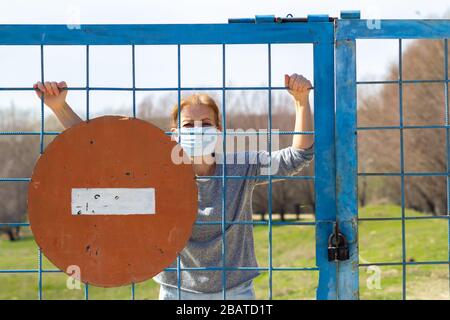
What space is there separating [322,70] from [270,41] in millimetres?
237

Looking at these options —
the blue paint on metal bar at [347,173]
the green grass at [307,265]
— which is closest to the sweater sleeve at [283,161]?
the blue paint on metal bar at [347,173]

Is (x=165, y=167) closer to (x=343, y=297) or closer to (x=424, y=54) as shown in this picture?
(x=343, y=297)

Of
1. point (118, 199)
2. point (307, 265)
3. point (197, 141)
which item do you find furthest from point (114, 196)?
point (307, 265)

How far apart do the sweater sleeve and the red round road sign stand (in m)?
0.33

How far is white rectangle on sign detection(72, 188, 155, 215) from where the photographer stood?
2.93 metres

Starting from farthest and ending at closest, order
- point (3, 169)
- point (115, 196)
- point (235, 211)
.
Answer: point (3, 169) → point (235, 211) → point (115, 196)

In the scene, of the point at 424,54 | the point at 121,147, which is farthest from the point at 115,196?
the point at 424,54

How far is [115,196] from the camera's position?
9.62 feet

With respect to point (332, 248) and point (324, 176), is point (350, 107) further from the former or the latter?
point (332, 248)

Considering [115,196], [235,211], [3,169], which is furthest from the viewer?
[3,169]

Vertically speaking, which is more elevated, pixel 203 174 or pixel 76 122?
A: pixel 76 122

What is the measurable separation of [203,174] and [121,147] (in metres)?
0.41

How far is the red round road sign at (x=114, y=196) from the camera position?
116 inches

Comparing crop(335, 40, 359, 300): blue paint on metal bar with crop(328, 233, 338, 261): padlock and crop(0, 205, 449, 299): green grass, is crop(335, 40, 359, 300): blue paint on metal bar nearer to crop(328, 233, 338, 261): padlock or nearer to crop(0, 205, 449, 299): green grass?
crop(328, 233, 338, 261): padlock
